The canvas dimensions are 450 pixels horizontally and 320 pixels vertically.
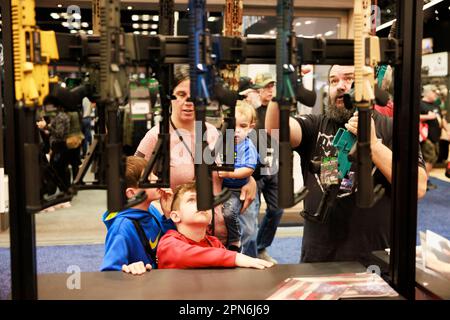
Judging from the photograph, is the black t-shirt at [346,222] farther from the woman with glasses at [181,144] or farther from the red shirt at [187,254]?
the red shirt at [187,254]

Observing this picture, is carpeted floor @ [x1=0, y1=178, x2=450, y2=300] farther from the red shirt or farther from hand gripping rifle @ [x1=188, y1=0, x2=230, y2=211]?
hand gripping rifle @ [x1=188, y1=0, x2=230, y2=211]

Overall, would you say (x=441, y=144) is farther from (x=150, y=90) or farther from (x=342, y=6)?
(x=150, y=90)

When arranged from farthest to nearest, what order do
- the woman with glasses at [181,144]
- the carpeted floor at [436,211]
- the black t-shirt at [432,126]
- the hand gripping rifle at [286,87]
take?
the black t-shirt at [432,126], the carpeted floor at [436,211], the woman with glasses at [181,144], the hand gripping rifle at [286,87]

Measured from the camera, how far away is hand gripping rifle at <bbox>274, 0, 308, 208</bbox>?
1312 mm

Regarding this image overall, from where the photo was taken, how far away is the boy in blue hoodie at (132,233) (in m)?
1.80

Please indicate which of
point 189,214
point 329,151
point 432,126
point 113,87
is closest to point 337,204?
point 329,151

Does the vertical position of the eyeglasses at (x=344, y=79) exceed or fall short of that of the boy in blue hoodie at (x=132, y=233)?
it exceeds it

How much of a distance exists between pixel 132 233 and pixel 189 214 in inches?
8.7

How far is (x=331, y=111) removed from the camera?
2236 mm

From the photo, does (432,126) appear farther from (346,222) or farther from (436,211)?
(346,222)

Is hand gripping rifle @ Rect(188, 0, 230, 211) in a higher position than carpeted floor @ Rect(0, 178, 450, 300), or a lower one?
higher

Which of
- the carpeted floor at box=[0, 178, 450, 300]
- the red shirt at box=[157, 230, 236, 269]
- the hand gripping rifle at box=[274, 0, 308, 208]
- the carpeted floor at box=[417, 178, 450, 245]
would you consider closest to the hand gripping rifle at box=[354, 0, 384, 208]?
the hand gripping rifle at box=[274, 0, 308, 208]

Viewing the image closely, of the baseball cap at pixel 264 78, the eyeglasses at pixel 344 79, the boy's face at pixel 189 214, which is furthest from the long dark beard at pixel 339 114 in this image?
the baseball cap at pixel 264 78

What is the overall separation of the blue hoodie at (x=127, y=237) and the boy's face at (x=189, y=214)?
10 centimetres
